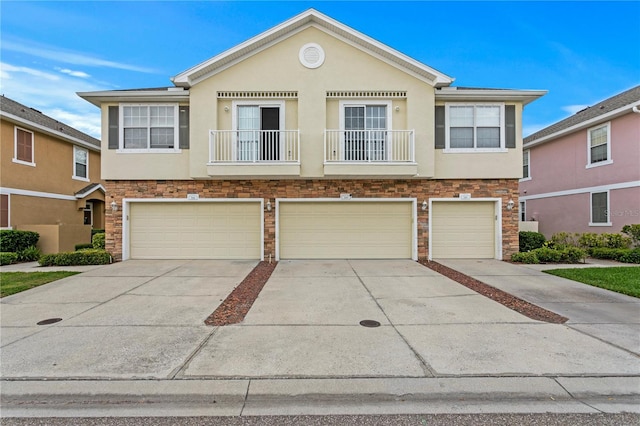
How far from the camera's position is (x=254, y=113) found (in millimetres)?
11000

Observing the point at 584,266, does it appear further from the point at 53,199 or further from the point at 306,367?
the point at 53,199

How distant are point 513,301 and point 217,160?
30.1ft

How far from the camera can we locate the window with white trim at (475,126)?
11148mm

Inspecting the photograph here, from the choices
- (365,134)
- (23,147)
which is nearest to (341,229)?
(365,134)

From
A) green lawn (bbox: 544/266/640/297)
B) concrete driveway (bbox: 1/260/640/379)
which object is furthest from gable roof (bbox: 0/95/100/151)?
green lawn (bbox: 544/266/640/297)

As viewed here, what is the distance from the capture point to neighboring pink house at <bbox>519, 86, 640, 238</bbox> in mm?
12413

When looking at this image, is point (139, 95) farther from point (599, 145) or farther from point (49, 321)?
point (599, 145)

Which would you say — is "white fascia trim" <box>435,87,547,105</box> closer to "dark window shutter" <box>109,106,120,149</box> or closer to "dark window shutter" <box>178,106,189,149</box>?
"dark window shutter" <box>178,106,189,149</box>

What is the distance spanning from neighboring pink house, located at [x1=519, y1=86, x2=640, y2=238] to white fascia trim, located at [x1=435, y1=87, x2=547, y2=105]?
4.69 metres

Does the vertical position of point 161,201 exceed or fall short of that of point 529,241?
it exceeds it

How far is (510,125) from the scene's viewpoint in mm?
11164

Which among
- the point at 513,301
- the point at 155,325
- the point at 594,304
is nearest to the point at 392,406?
the point at 155,325

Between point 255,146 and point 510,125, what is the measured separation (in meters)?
9.01

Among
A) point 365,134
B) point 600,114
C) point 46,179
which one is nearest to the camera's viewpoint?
point 365,134
